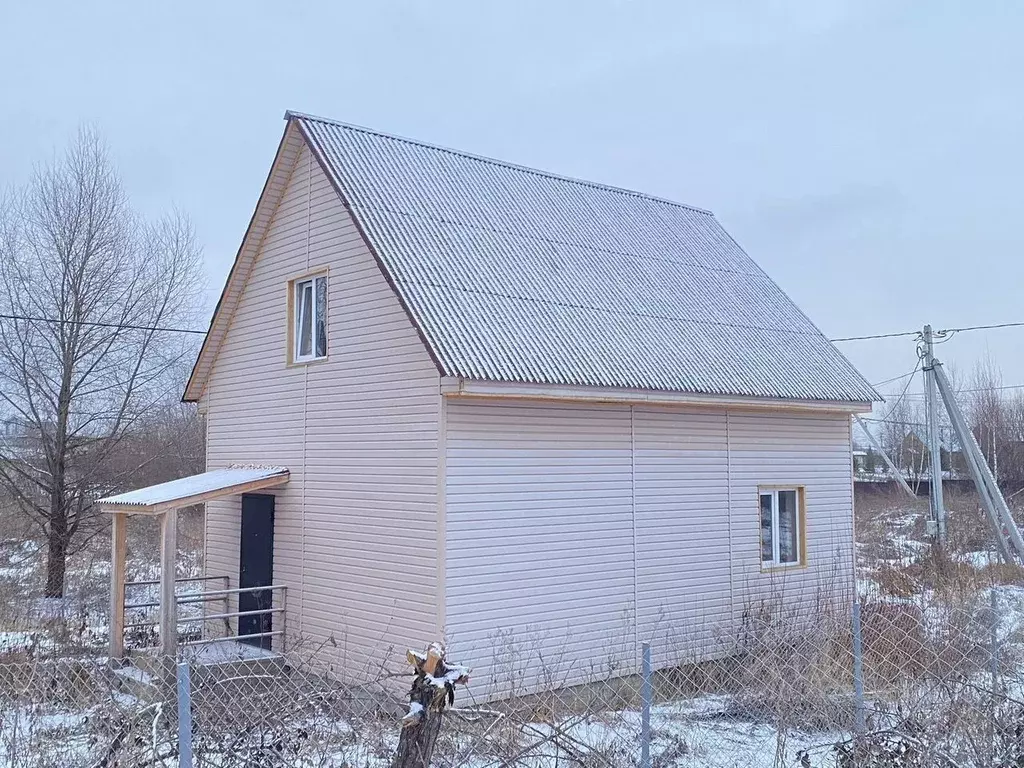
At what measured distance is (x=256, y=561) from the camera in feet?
38.9

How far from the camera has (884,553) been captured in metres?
18.9

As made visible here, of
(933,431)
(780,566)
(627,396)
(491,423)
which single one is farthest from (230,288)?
(933,431)

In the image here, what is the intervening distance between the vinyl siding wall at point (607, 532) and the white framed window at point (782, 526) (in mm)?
163

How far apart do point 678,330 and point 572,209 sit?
9.75ft

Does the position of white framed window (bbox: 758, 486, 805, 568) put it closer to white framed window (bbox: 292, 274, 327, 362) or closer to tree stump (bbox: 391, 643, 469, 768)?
white framed window (bbox: 292, 274, 327, 362)

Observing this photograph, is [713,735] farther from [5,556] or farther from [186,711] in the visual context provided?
[5,556]

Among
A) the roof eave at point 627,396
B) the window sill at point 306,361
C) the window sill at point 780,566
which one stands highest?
the window sill at point 306,361

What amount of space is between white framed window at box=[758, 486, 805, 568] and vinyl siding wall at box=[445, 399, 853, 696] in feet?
0.53

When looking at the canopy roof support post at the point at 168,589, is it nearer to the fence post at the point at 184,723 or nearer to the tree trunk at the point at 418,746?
the fence post at the point at 184,723

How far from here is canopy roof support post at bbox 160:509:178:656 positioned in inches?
400

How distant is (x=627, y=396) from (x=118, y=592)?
657 cm

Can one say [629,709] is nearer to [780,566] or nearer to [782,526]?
[780,566]

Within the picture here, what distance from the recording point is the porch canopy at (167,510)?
1023cm

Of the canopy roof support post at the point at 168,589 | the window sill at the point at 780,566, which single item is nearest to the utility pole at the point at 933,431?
the window sill at the point at 780,566
